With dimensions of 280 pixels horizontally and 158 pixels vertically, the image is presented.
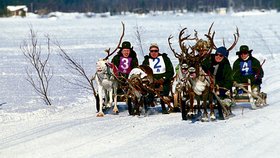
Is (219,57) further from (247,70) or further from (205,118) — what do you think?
(205,118)

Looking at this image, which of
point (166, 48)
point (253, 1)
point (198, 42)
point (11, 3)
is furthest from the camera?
point (253, 1)

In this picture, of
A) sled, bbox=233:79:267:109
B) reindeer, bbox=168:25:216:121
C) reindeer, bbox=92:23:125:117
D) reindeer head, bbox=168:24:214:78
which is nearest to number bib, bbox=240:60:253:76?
sled, bbox=233:79:267:109

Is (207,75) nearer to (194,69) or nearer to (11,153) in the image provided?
(194,69)

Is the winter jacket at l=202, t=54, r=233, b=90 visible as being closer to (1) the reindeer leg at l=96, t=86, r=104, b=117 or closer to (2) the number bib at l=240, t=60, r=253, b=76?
(2) the number bib at l=240, t=60, r=253, b=76

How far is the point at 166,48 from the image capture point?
28812 mm

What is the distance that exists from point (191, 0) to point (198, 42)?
518ft

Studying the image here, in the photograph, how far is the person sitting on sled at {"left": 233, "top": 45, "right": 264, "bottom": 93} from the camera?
384 inches

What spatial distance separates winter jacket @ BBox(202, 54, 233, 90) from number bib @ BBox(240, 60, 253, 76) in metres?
0.41

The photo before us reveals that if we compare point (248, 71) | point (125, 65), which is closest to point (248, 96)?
point (248, 71)

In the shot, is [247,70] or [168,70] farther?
[168,70]

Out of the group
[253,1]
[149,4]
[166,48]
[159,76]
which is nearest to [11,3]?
[149,4]

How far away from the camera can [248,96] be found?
382 inches

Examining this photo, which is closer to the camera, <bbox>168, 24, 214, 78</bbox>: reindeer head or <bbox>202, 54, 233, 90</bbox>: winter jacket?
<bbox>168, 24, 214, 78</bbox>: reindeer head

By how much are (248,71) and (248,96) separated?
1.38ft
